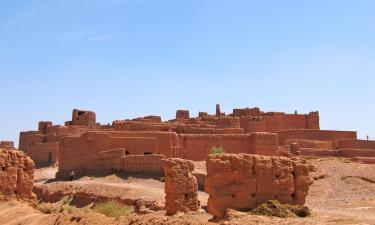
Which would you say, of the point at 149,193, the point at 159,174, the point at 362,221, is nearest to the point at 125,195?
the point at 149,193

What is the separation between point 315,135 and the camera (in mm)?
42938

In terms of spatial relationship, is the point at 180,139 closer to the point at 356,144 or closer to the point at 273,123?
the point at 273,123

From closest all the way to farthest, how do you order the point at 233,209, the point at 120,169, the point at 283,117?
the point at 233,209, the point at 120,169, the point at 283,117

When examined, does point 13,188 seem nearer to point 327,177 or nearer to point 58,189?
point 58,189

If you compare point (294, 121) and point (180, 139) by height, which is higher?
point (294, 121)

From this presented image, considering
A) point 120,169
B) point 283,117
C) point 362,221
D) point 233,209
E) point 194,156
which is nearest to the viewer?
point 362,221

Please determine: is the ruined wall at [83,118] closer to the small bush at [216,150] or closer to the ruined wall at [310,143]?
the small bush at [216,150]

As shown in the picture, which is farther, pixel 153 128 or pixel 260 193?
pixel 153 128

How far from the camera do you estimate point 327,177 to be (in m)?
28.7

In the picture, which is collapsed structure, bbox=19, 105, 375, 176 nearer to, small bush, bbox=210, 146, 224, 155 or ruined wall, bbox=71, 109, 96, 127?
ruined wall, bbox=71, 109, 96, 127

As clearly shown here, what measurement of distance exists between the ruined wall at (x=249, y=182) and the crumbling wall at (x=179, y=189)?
3061 millimetres

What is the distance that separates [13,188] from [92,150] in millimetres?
16402

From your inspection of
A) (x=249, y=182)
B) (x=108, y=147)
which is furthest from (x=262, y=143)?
(x=249, y=182)

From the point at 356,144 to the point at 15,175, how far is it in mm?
30278
